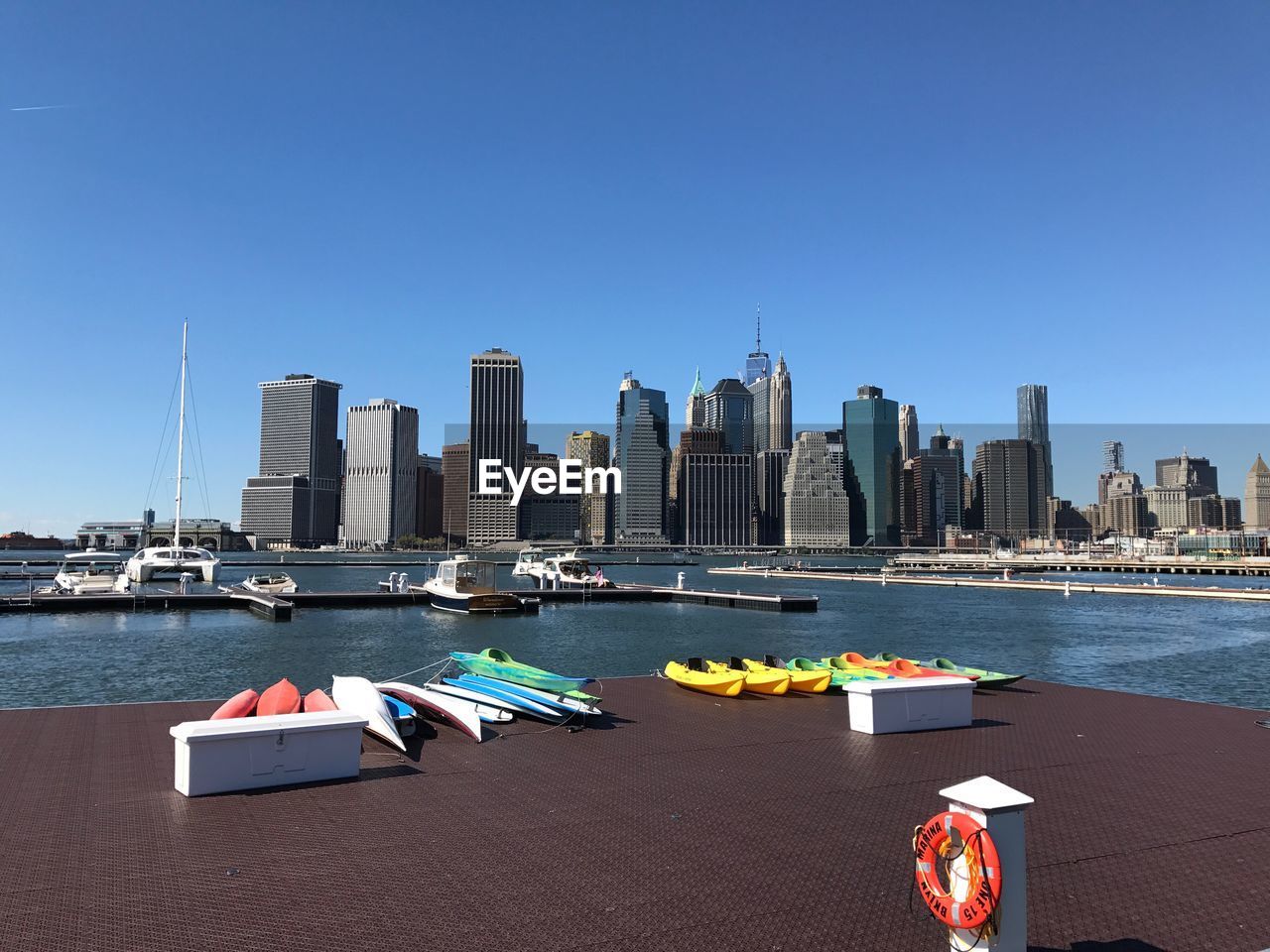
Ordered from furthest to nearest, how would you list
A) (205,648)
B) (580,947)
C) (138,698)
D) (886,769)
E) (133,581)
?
(133,581)
(205,648)
(138,698)
(886,769)
(580,947)

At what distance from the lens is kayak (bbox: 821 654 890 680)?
53.1ft

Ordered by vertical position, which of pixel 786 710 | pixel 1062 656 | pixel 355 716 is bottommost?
pixel 1062 656

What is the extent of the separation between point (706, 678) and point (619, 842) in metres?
8.52

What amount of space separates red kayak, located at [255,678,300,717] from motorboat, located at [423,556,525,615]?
45.6 metres

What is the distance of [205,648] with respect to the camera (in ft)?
130

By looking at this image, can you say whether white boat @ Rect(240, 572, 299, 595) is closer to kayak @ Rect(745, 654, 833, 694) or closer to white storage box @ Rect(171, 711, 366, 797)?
kayak @ Rect(745, 654, 833, 694)

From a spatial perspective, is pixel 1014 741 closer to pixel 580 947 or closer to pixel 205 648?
pixel 580 947

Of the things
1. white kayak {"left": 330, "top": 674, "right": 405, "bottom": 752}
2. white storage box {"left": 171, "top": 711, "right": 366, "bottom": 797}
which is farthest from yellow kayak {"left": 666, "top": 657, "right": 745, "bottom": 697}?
white storage box {"left": 171, "top": 711, "right": 366, "bottom": 797}

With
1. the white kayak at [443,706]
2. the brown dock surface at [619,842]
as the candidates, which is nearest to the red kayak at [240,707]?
the brown dock surface at [619,842]

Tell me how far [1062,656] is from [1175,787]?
109ft

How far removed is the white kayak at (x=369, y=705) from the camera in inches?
454

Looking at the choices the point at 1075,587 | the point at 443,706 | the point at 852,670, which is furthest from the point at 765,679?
the point at 1075,587

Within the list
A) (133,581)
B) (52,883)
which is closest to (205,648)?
(52,883)

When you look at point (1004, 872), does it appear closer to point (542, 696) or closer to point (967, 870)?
point (967, 870)
